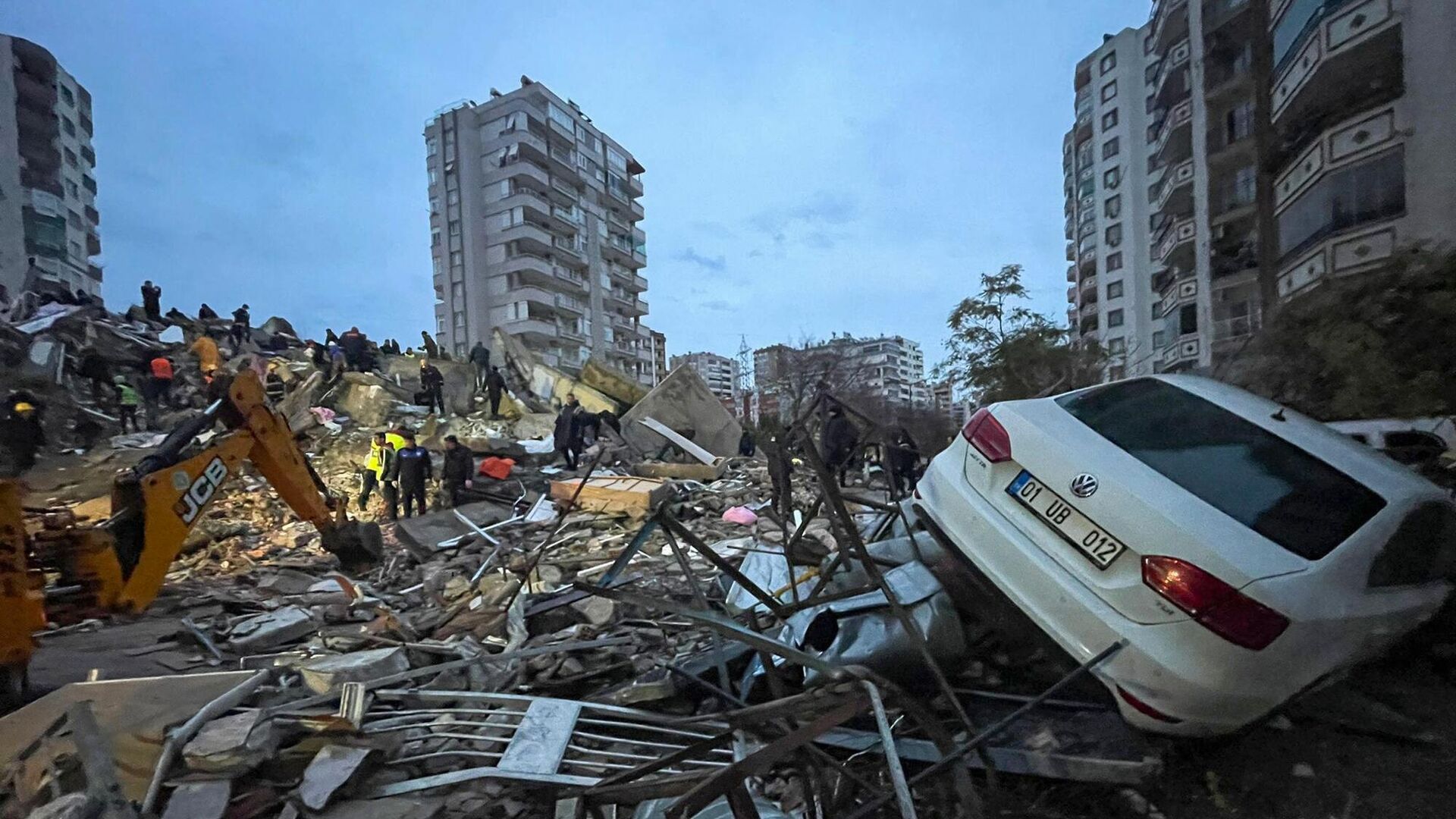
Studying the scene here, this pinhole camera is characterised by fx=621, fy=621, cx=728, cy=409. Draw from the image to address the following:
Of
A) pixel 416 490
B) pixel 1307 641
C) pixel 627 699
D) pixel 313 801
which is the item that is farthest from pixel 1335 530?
pixel 416 490

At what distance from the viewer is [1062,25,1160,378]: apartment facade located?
3603cm

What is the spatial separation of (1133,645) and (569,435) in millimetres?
12123

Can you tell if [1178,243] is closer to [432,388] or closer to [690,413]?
[690,413]

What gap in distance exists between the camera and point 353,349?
16781 mm

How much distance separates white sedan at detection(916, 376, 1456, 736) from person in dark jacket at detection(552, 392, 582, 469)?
442 inches

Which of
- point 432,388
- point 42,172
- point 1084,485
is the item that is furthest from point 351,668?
point 42,172

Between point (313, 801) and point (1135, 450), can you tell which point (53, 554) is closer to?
point (313, 801)

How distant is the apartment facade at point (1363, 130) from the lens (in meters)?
11.0

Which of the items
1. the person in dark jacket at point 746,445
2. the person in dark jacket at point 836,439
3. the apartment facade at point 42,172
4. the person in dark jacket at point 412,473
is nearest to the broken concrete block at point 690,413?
the person in dark jacket at point 746,445

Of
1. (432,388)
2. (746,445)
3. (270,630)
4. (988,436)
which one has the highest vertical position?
(432,388)

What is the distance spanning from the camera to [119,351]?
16734 mm

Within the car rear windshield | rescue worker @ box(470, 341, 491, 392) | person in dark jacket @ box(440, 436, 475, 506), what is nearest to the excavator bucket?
person in dark jacket @ box(440, 436, 475, 506)

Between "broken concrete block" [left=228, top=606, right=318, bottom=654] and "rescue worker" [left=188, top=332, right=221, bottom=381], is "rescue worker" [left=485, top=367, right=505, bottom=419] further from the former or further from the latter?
"broken concrete block" [left=228, top=606, right=318, bottom=654]

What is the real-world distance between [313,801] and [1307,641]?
381cm
